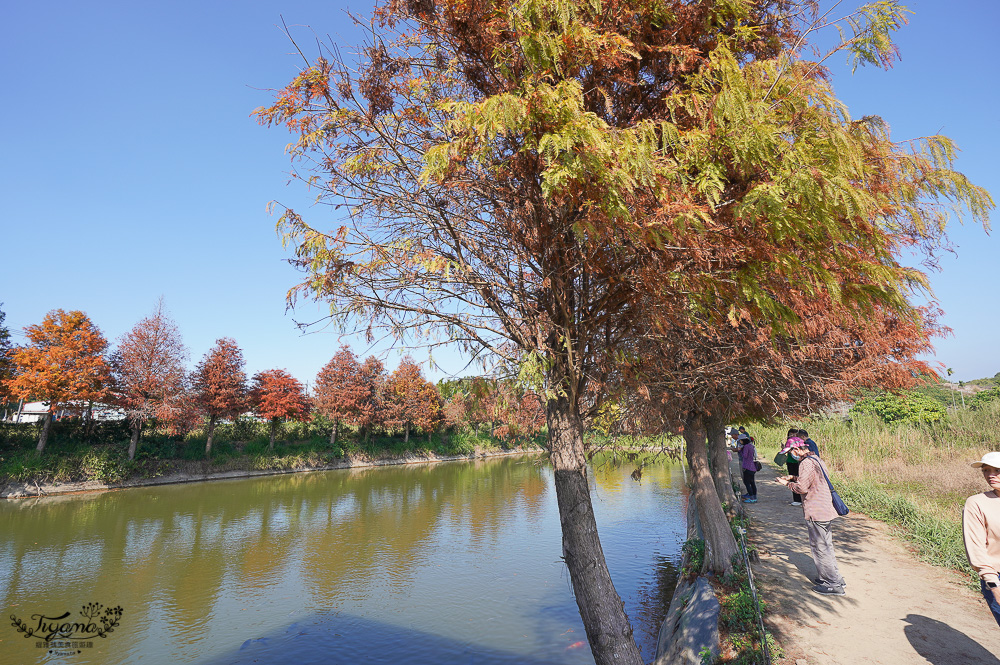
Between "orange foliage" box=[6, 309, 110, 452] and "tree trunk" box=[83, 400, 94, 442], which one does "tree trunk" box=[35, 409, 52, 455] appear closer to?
"orange foliage" box=[6, 309, 110, 452]

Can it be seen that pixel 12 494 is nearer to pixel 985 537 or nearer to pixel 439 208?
pixel 439 208

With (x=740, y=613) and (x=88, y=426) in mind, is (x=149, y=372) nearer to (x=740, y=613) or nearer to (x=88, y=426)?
(x=88, y=426)

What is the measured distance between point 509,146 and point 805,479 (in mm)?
5669

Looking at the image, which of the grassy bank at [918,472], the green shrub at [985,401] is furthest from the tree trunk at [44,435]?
the green shrub at [985,401]

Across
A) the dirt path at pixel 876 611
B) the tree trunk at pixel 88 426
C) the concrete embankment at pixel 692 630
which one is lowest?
the concrete embankment at pixel 692 630

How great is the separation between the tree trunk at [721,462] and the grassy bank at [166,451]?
9.58 meters

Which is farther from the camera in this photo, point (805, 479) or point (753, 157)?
point (805, 479)

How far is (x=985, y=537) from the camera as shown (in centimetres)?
371

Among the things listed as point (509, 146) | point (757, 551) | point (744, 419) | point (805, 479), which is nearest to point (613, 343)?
point (509, 146)

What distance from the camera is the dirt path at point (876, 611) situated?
15.5ft

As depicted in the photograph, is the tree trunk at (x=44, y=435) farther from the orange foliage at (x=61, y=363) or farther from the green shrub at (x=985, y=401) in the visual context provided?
the green shrub at (x=985, y=401)

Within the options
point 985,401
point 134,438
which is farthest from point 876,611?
point 134,438

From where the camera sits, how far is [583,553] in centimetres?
394

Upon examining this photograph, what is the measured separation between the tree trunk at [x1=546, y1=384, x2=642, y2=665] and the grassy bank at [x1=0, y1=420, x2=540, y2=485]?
53.9 feet
